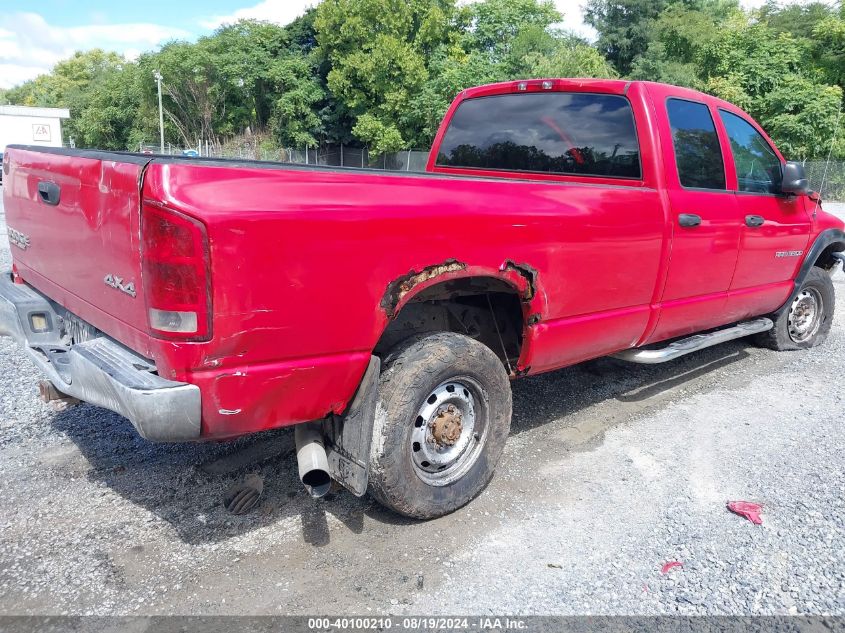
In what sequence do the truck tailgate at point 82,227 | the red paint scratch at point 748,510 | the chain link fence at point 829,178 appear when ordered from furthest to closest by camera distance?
1. the chain link fence at point 829,178
2. the red paint scratch at point 748,510
3. the truck tailgate at point 82,227

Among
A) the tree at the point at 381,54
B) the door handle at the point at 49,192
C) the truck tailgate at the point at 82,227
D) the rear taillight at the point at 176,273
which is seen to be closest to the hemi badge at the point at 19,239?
the truck tailgate at the point at 82,227

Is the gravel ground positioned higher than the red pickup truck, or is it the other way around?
the red pickup truck

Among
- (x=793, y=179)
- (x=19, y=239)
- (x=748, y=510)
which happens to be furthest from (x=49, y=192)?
(x=793, y=179)

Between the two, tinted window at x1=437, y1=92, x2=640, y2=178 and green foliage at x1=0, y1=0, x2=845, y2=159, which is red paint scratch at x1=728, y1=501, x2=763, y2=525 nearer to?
tinted window at x1=437, y1=92, x2=640, y2=178

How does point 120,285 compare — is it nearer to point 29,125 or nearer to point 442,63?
point 442,63

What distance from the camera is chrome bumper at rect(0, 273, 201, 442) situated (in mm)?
2336

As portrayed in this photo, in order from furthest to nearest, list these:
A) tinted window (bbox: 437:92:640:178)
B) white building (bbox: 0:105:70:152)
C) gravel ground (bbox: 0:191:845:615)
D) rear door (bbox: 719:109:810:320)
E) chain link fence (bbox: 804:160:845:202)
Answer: white building (bbox: 0:105:70:152) → chain link fence (bbox: 804:160:845:202) → rear door (bbox: 719:109:810:320) → tinted window (bbox: 437:92:640:178) → gravel ground (bbox: 0:191:845:615)

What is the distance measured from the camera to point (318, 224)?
247 cm

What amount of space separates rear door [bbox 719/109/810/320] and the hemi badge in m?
4.48

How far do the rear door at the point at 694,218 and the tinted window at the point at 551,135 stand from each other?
258 millimetres

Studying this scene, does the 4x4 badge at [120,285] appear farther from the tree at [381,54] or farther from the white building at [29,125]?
the white building at [29,125]

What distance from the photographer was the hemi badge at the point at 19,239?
11.5 feet

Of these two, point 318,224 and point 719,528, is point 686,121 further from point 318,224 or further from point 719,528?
point 318,224

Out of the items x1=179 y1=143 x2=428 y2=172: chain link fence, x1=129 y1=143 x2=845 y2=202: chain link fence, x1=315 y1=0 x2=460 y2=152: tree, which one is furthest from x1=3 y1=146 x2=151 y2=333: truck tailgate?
x1=315 y1=0 x2=460 y2=152: tree
